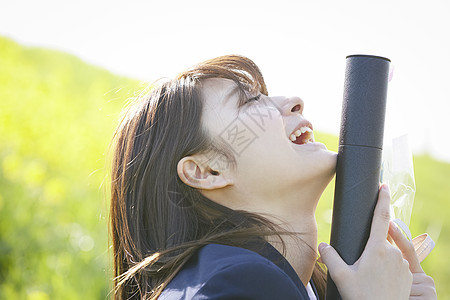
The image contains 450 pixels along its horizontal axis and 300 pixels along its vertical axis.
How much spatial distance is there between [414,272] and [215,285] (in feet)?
1.79

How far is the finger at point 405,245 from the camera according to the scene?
115cm

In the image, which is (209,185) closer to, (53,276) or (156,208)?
(156,208)

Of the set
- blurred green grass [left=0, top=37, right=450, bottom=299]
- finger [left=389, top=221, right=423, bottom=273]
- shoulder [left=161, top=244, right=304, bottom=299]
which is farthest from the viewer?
blurred green grass [left=0, top=37, right=450, bottom=299]

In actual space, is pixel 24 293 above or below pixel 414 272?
below

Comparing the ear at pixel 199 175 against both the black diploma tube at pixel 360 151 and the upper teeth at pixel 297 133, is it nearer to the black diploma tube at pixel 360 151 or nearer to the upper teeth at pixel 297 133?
the upper teeth at pixel 297 133

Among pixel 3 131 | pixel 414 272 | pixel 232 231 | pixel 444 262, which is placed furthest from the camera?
pixel 3 131

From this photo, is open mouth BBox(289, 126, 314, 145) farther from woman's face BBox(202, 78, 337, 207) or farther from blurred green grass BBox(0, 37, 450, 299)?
blurred green grass BBox(0, 37, 450, 299)

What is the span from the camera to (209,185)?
1.21 m

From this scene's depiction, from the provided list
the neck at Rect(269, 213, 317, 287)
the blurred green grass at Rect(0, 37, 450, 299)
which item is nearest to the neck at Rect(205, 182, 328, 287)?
the neck at Rect(269, 213, 317, 287)

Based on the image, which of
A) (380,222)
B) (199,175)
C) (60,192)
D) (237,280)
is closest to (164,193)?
(199,175)

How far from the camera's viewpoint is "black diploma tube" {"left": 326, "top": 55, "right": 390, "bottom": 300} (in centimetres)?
103

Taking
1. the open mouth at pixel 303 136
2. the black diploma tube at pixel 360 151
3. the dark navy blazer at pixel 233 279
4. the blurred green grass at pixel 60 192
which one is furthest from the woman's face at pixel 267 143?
the blurred green grass at pixel 60 192

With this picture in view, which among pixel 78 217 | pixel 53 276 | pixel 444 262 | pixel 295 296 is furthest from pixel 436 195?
pixel 295 296

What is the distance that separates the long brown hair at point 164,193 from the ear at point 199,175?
0.02 metres
